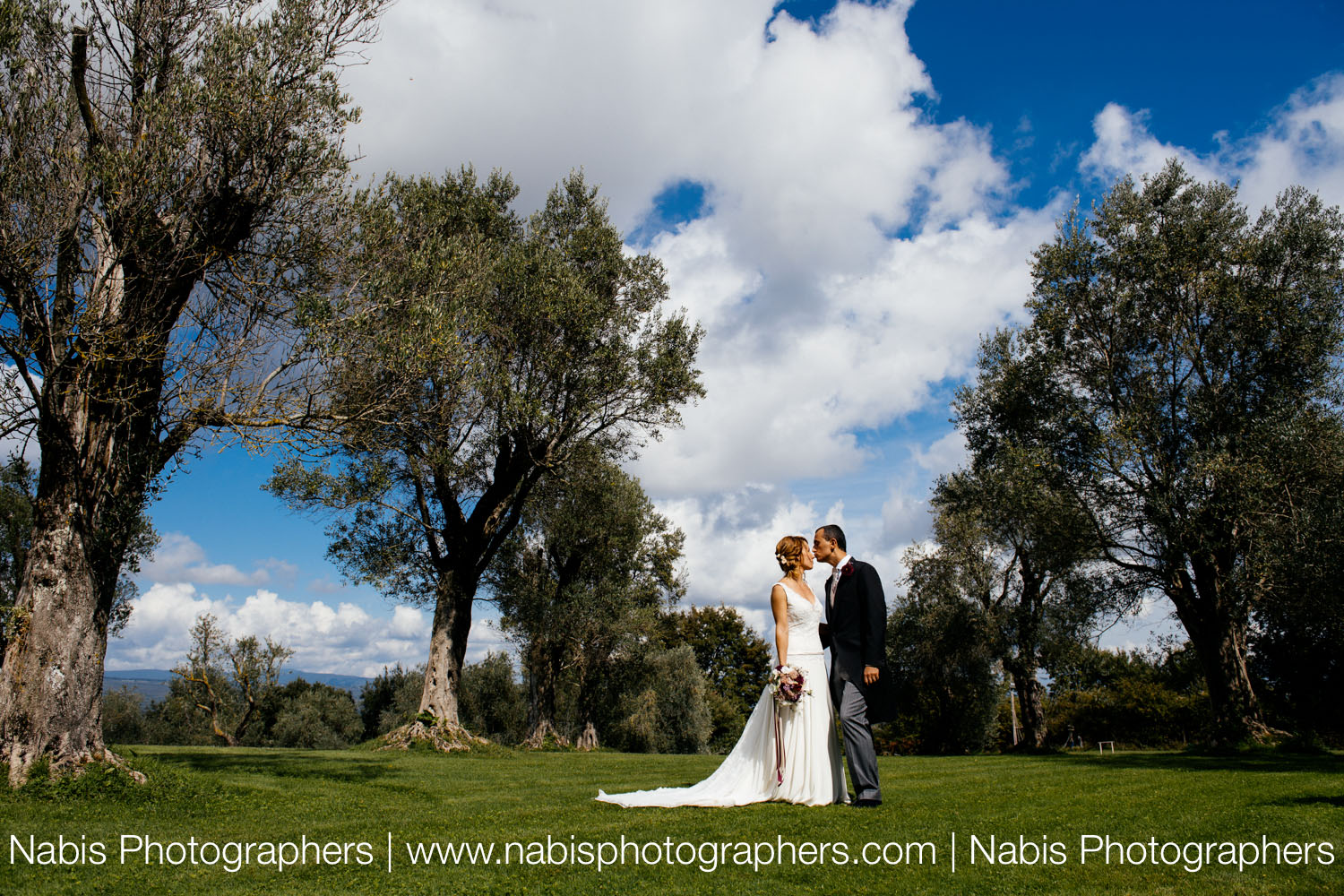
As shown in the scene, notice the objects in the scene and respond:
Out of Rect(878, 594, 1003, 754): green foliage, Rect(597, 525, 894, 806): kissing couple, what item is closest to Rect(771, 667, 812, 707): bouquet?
Rect(597, 525, 894, 806): kissing couple

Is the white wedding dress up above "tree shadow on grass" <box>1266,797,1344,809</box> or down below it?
above

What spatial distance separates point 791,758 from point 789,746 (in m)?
0.13

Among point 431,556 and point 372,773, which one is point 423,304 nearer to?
point 372,773

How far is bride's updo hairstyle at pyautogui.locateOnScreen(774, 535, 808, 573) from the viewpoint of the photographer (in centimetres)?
962

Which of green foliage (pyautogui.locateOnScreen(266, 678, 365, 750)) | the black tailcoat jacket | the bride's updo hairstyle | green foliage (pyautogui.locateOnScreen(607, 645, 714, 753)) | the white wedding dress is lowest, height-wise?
green foliage (pyautogui.locateOnScreen(266, 678, 365, 750))

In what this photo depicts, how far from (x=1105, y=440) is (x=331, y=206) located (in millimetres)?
20967

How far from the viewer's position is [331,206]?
13.3 meters

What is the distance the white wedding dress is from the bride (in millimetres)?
10

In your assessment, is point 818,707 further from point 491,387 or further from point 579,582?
point 579,582

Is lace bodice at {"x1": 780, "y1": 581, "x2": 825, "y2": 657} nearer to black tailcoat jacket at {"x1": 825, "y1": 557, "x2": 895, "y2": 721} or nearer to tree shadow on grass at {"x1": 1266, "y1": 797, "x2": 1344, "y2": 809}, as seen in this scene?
black tailcoat jacket at {"x1": 825, "y1": 557, "x2": 895, "y2": 721}

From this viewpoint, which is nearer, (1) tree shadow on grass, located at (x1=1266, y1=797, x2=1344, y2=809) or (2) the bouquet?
(1) tree shadow on grass, located at (x1=1266, y1=797, x2=1344, y2=809)

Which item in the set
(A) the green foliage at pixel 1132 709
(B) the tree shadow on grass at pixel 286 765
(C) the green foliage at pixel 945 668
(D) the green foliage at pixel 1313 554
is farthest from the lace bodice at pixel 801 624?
(A) the green foliage at pixel 1132 709

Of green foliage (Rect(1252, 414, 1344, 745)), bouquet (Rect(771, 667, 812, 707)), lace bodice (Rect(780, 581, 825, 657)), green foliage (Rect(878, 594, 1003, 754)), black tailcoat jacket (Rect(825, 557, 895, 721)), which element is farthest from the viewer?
green foliage (Rect(878, 594, 1003, 754))

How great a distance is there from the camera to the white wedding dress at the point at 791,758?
8.45 m
